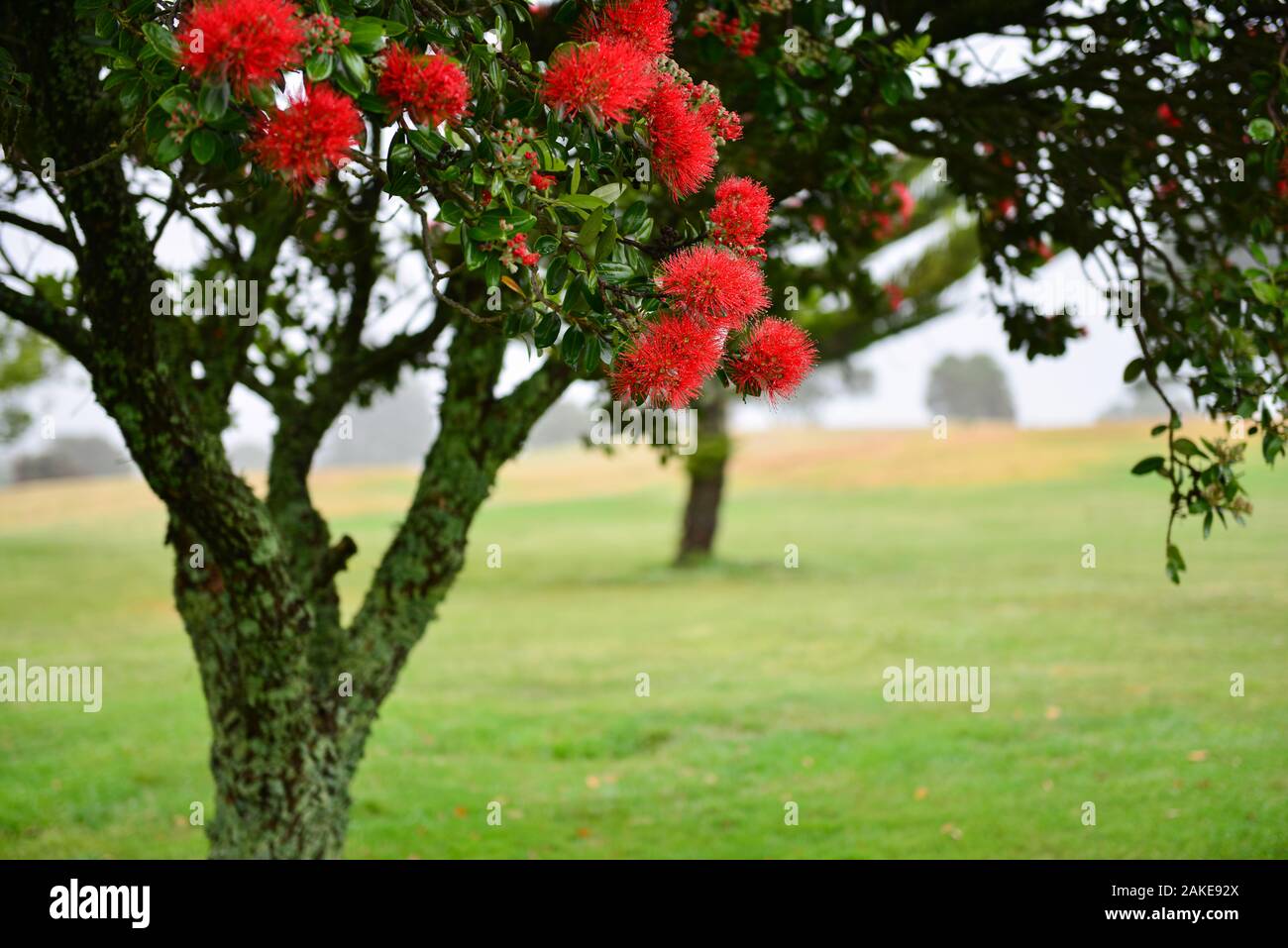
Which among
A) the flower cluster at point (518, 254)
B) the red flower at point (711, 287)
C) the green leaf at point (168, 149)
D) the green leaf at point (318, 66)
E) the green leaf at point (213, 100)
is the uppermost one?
the green leaf at point (318, 66)

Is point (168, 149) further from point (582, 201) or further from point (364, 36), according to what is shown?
point (582, 201)

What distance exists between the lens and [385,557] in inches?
180

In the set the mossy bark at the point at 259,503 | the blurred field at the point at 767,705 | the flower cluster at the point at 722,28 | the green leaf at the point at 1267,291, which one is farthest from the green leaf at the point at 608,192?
the blurred field at the point at 767,705

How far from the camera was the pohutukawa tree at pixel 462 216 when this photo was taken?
6.93ft

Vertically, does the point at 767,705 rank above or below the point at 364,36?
below

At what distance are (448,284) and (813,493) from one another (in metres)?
24.1

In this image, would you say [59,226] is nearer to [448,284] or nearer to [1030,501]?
[448,284]

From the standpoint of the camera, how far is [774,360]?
7.36ft

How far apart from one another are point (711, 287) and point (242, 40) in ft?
2.93

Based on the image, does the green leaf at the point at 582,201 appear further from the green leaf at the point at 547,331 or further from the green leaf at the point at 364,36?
the green leaf at the point at 364,36

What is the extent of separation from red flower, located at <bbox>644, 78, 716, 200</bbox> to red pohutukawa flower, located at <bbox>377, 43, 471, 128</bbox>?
0.46m

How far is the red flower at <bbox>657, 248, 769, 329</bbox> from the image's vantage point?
2127mm
